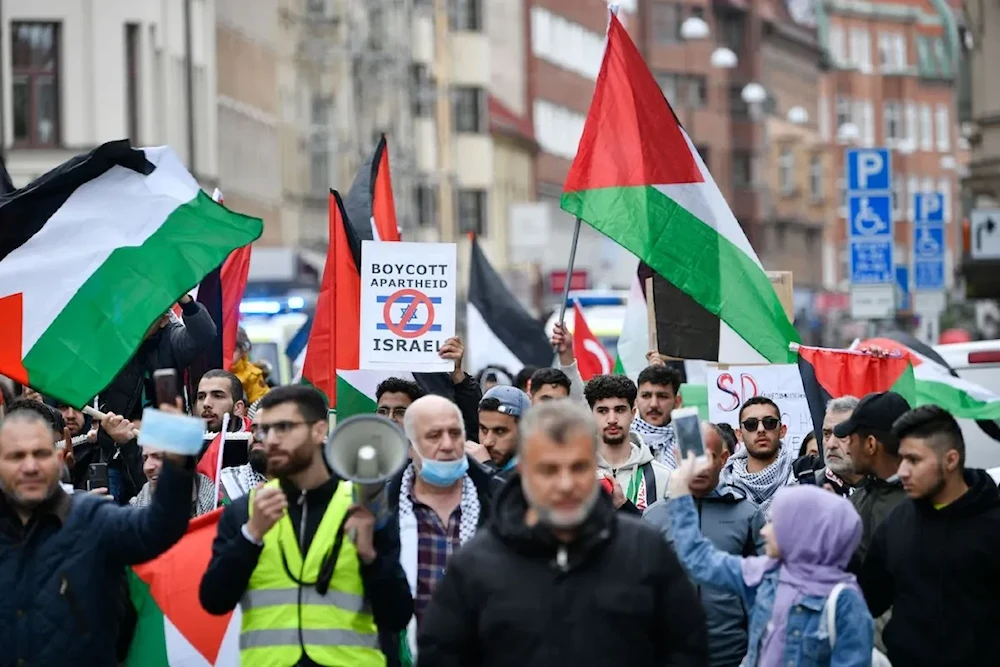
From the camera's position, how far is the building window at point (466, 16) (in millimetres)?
81500

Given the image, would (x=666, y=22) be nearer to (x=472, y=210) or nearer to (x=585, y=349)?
(x=472, y=210)

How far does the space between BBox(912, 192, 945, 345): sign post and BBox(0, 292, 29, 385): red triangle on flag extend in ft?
56.3

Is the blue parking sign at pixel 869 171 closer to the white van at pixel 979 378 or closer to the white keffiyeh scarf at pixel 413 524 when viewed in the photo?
the white van at pixel 979 378

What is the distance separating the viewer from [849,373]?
46.9 feet

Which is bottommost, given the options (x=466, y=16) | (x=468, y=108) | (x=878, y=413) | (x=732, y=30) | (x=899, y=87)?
(x=878, y=413)

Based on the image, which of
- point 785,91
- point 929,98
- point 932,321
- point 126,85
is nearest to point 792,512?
point 932,321

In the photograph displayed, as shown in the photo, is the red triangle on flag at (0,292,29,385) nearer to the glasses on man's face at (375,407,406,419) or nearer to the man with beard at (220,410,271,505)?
the man with beard at (220,410,271,505)

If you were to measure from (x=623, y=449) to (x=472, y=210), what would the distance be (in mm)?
73168

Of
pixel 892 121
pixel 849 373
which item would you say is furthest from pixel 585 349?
pixel 892 121

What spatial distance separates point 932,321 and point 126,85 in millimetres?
21220

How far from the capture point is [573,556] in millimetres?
7043

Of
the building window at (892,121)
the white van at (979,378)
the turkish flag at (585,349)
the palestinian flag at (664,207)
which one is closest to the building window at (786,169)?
the building window at (892,121)

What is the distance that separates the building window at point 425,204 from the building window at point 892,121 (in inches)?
3115

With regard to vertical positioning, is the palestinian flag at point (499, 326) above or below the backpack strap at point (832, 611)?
above
